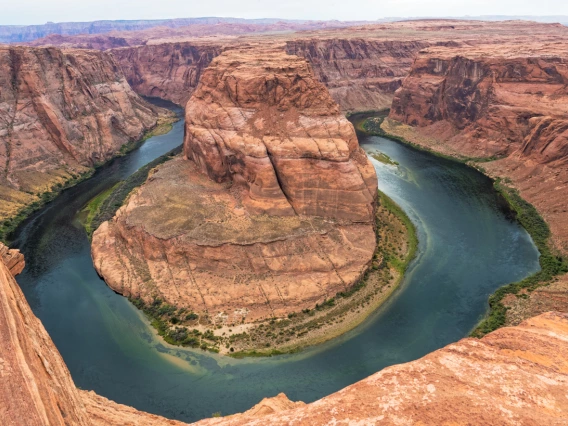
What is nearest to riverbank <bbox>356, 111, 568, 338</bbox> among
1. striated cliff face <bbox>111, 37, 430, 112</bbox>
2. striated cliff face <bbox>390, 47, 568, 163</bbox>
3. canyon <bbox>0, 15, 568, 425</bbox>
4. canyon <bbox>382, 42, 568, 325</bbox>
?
canyon <bbox>382, 42, 568, 325</bbox>

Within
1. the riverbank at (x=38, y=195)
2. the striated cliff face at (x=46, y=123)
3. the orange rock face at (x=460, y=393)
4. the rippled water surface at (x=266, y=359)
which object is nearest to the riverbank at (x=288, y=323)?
the rippled water surface at (x=266, y=359)

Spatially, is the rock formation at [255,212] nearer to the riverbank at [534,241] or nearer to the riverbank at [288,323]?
the riverbank at [288,323]

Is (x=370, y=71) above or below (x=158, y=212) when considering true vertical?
above

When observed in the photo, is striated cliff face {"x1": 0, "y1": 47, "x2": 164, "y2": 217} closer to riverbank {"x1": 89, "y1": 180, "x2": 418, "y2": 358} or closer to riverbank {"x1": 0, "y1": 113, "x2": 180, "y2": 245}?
riverbank {"x1": 0, "y1": 113, "x2": 180, "y2": 245}

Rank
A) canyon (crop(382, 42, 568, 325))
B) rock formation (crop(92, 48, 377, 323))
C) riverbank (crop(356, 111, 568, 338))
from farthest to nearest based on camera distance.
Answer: canyon (crop(382, 42, 568, 325)) < rock formation (crop(92, 48, 377, 323)) < riverbank (crop(356, 111, 568, 338))

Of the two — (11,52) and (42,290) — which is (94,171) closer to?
(11,52)

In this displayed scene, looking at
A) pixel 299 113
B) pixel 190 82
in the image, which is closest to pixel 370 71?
pixel 190 82
